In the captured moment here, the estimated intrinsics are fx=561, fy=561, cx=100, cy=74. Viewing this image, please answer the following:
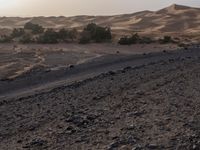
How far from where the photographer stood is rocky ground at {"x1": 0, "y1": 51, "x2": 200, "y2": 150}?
9.27m

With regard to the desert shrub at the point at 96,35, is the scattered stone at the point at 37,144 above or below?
above

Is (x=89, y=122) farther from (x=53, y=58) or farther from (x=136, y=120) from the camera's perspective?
(x=53, y=58)

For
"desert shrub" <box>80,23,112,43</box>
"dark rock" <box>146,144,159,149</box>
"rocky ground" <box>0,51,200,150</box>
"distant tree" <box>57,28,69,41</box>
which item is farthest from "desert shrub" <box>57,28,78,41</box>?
"dark rock" <box>146,144,159,149</box>

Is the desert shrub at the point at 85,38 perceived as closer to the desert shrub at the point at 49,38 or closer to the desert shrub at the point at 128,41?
the desert shrub at the point at 49,38

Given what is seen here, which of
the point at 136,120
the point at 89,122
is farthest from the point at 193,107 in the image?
the point at 89,122

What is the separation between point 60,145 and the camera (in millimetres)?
9188

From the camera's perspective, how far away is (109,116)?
11.4 meters

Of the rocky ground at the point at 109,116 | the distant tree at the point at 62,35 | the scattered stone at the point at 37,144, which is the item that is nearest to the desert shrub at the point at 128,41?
the distant tree at the point at 62,35

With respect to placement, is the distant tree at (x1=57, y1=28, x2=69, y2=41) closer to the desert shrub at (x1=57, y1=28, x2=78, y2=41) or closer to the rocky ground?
the desert shrub at (x1=57, y1=28, x2=78, y2=41)

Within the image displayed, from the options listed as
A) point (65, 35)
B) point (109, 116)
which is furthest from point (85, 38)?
point (109, 116)

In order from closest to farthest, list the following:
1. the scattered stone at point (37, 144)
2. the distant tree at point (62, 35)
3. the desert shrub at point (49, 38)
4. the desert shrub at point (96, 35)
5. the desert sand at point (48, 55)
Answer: the scattered stone at point (37, 144)
the desert sand at point (48, 55)
the desert shrub at point (49, 38)
the desert shrub at point (96, 35)
the distant tree at point (62, 35)

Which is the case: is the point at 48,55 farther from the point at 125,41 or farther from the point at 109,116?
the point at 109,116

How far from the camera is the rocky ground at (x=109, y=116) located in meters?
9.27

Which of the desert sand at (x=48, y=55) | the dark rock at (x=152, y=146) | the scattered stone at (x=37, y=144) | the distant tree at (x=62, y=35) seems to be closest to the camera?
the dark rock at (x=152, y=146)
